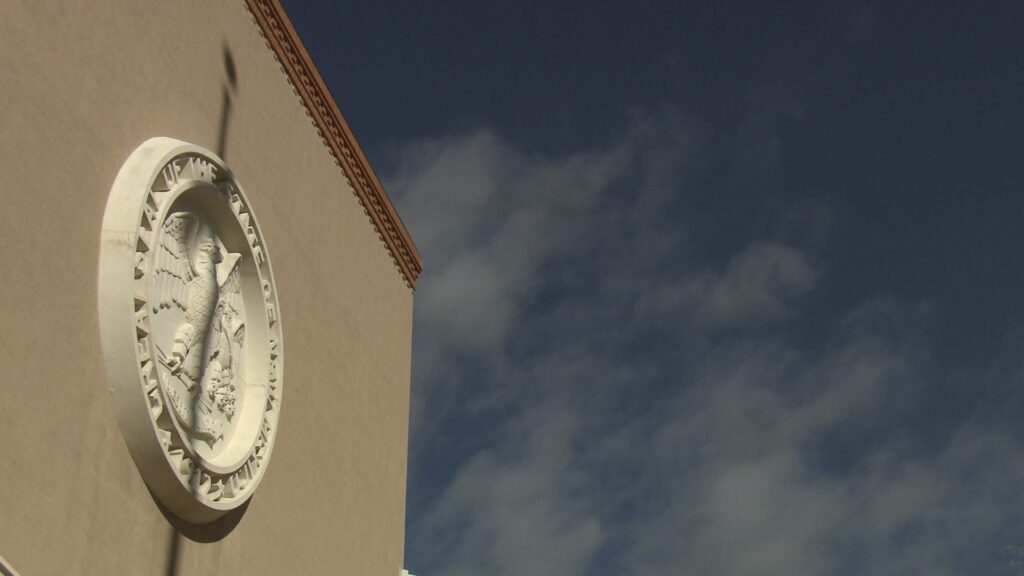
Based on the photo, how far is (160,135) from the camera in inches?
332

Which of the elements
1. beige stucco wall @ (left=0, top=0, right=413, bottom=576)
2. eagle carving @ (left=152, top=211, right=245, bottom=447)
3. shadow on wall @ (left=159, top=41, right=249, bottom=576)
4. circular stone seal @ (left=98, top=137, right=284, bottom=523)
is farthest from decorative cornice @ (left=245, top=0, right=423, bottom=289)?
eagle carving @ (left=152, top=211, right=245, bottom=447)

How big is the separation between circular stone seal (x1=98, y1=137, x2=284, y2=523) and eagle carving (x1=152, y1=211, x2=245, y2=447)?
0.01 metres

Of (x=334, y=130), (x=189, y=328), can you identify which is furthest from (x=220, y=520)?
(x=334, y=130)

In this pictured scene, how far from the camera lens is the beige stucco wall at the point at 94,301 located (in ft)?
21.2

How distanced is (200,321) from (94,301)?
5.14 ft

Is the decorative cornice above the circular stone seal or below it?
above

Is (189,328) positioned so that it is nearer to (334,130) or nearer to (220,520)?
(220,520)

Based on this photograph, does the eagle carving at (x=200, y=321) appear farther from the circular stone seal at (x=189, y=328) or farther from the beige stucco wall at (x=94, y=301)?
the beige stucco wall at (x=94, y=301)

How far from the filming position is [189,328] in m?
8.51

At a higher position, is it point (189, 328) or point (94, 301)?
point (189, 328)

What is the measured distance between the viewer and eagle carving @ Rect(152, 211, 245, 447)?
823cm

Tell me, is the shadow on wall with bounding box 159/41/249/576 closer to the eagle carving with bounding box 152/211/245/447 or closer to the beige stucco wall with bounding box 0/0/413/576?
the beige stucco wall with bounding box 0/0/413/576

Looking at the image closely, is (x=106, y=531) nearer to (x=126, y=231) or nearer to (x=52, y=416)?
(x=52, y=416)

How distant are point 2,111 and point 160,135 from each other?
1978 millimetres
